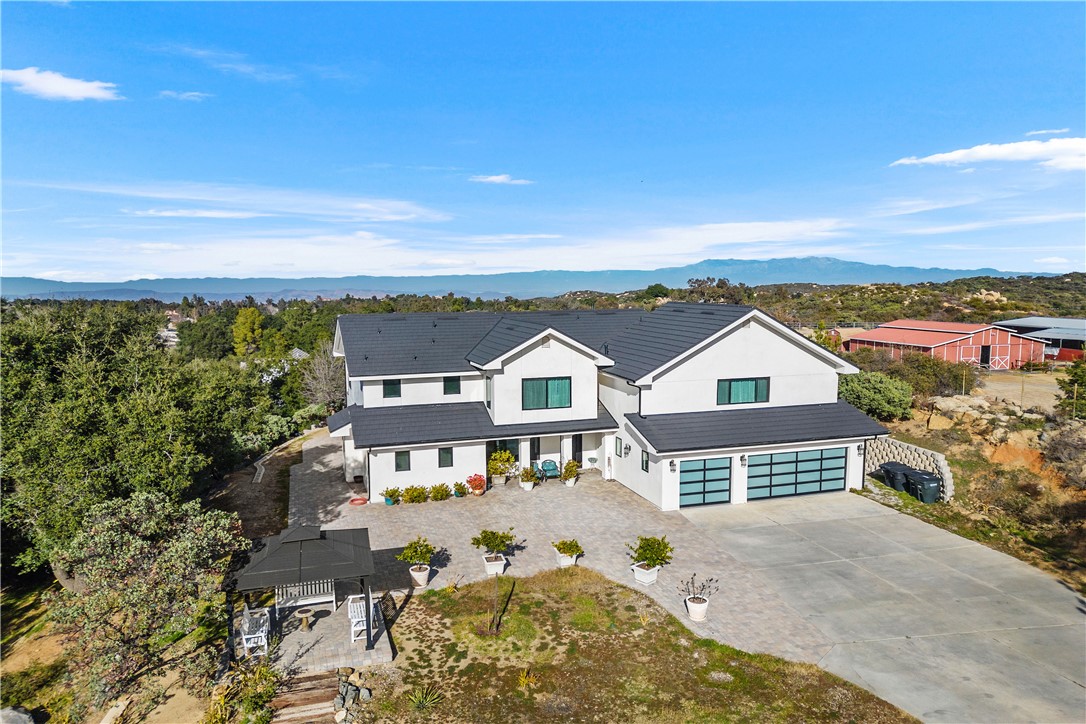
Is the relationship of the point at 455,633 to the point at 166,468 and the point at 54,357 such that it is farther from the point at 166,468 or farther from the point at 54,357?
the point at 54,357

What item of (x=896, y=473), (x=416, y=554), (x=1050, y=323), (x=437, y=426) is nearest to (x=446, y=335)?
(x=437, y=426)

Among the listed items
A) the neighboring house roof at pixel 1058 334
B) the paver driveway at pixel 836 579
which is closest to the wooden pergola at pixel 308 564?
the paver driveway at pixel 836 579

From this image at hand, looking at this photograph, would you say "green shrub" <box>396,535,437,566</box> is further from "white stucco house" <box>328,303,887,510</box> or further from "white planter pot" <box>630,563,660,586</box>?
"white stucco house" <box>328,303,887,510</box>

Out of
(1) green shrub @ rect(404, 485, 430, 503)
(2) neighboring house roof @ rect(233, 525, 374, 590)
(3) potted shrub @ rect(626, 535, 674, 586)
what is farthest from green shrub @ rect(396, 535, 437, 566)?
(1) green shrub @ rect(404, 485, 430, 503)

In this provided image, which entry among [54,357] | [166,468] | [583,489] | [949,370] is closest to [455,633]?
[166,468]

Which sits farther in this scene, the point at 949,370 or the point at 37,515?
the point at 949,370

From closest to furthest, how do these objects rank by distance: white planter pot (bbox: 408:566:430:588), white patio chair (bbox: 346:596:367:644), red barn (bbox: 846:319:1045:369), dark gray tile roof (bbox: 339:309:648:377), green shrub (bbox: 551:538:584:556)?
white patio chair (bbox: 346:596:367:644) < white planter pot (bbox: 408:566:430:588) < green shrub (bbox: 551:538:584:556) < dark gray tile roof (bbox: 339:309:648:377) < red barn (bbox: 846:319:1045:369)
